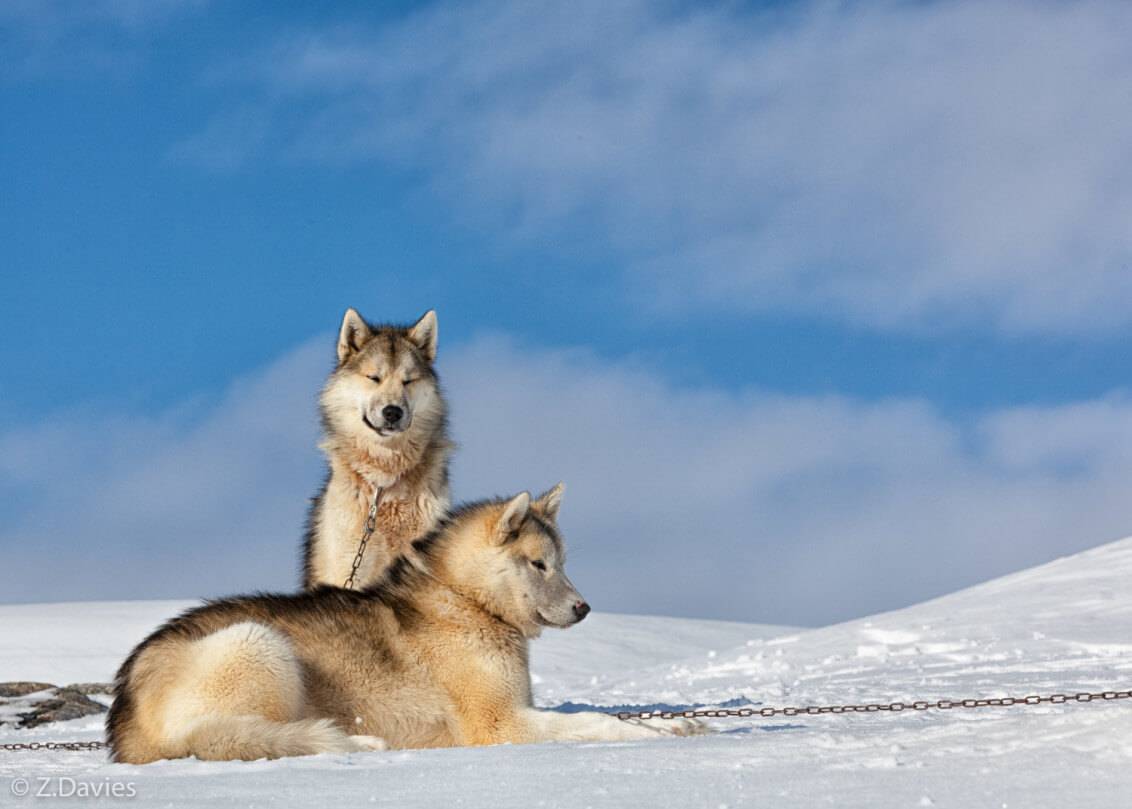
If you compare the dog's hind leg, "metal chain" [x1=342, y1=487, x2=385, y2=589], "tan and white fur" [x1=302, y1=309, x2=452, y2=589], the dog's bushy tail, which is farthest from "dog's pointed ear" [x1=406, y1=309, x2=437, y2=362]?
the dog's bushy tail

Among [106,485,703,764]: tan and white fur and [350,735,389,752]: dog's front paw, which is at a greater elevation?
[106,485,703,764]: tan and white fur

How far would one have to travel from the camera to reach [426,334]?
9039 millimetres

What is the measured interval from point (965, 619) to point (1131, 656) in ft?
9.48

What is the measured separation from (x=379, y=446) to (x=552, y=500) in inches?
77.1

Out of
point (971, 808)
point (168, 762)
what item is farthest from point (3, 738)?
point (971, 808)

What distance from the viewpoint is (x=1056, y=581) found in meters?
15.8

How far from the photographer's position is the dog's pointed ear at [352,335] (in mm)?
8898

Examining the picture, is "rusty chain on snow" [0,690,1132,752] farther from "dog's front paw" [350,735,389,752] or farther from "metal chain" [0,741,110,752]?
"dog's front paw" [350,735,389,752]

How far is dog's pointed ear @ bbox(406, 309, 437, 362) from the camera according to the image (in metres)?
9.00

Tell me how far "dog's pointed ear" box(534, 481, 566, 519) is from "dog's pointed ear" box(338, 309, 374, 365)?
2.40 meters

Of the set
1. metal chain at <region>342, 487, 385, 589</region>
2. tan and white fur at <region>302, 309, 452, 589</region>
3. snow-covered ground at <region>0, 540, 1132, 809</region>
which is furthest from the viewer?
tan and white fur at <region>302, 309, 452, 589</region>

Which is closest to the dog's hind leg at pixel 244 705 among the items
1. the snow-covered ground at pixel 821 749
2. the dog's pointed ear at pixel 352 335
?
the snow-covered ground at pixel 821 749

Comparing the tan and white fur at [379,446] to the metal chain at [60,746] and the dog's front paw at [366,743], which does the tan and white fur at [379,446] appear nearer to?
the metal chain at [60,746]

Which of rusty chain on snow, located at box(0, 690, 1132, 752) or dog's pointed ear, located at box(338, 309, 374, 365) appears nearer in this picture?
rusty chain on snow, located at box(0, 690, 1132, 752)
